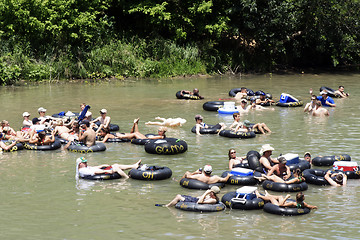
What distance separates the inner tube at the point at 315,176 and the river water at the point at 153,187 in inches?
8.9

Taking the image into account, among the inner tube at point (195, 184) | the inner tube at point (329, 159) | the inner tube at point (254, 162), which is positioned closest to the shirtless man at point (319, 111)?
the inner tube at point (329, 159)

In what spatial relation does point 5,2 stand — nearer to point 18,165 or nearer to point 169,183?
point 18,165

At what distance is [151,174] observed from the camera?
1642cm

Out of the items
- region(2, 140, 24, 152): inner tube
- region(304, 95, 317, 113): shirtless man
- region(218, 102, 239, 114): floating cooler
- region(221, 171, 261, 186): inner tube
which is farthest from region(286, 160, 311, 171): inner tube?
region(218, 102, 239, 114): floating cooler

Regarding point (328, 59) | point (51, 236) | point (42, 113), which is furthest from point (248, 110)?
point (328, 59)

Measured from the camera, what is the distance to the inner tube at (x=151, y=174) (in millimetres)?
16453

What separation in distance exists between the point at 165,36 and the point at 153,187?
2960 centimetres

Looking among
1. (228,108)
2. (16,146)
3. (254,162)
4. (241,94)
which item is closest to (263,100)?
(241,94)

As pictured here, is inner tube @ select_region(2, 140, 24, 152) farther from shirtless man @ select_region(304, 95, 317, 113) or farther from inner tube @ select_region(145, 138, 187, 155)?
shirtless man @ select_region(304, 95, 317, 113)

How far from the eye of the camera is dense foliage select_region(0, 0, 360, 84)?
37.7 meters

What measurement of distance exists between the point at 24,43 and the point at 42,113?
16114 millimetres

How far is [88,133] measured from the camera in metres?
20.0

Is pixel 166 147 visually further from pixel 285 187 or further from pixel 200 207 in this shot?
pixel 200 207

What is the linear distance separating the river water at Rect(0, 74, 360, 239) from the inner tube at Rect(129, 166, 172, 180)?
0.66 ft
